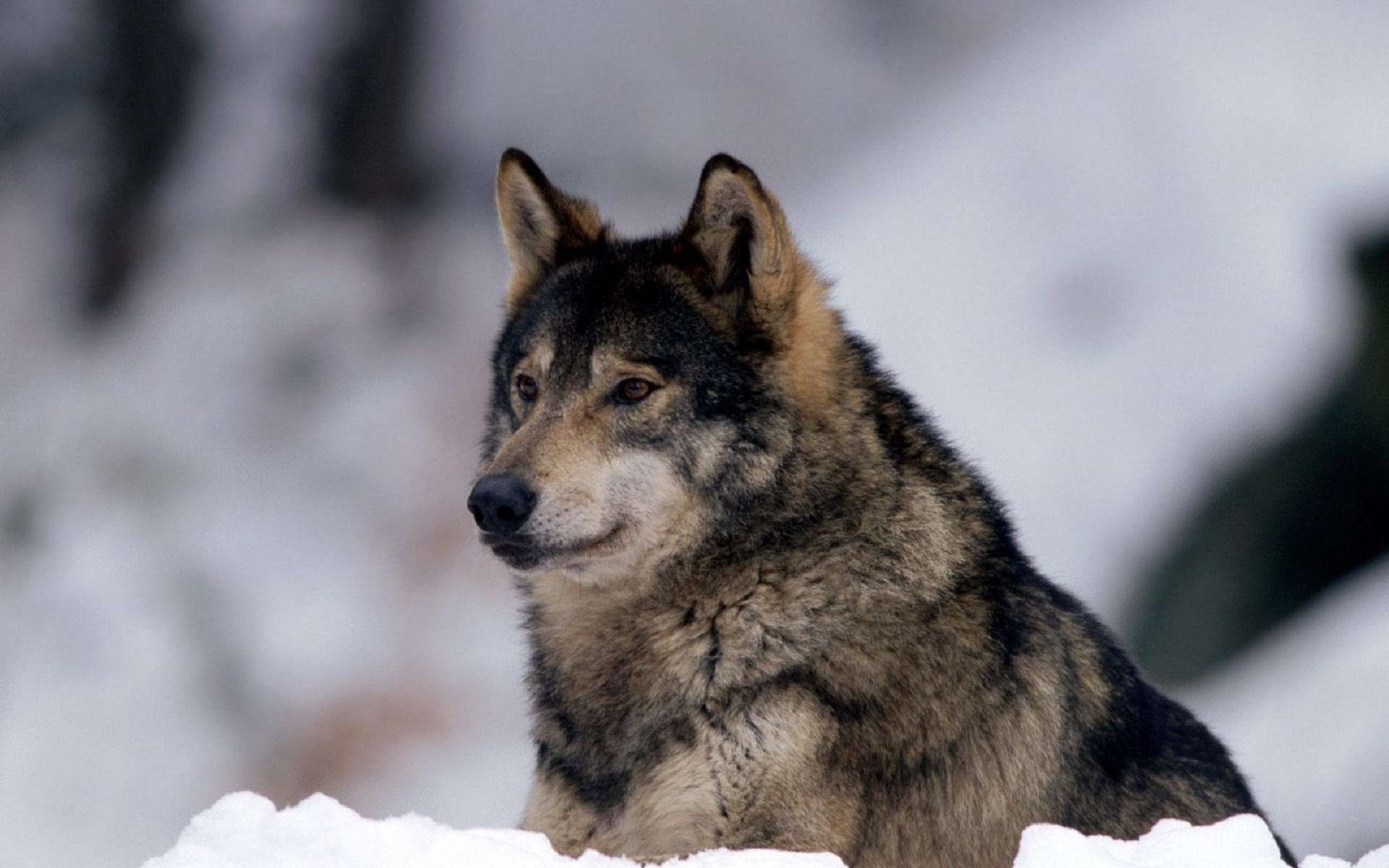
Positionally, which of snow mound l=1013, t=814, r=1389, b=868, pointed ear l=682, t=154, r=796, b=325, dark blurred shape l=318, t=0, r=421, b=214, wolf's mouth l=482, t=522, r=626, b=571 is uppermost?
dark blurred shape l=318, t=0, r=421, b=214

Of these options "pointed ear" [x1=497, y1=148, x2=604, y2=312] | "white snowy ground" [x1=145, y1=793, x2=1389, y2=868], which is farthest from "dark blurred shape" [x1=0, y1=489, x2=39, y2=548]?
"white snowy ground" [x1=145, y1=793, x2=1389, y2=868]

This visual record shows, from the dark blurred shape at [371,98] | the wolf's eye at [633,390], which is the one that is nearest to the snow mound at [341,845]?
the wolf's eye at [633,390]

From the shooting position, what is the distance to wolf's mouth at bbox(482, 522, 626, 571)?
4.66 m

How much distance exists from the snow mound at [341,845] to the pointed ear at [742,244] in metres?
1.88

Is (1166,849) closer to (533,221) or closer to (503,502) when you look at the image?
(503,502)

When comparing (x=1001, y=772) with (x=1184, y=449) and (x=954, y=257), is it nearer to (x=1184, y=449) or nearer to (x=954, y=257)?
(x=1184, y=449)

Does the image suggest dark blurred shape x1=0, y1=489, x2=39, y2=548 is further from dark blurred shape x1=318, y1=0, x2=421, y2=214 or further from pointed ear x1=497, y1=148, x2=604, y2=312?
pointed ear x1=497, y1=148, x2=604, y2=312

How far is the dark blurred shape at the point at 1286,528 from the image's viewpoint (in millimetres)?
12164

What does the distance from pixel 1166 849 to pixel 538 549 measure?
6.35 feet

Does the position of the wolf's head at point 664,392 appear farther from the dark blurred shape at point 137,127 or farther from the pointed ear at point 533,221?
the dark blurred shape at point 137,127

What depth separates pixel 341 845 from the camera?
3.38 metres

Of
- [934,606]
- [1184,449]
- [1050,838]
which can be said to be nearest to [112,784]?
[1184,449]

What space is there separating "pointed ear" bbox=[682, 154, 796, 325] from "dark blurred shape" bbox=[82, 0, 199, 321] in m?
12.0

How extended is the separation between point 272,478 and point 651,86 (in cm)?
508
